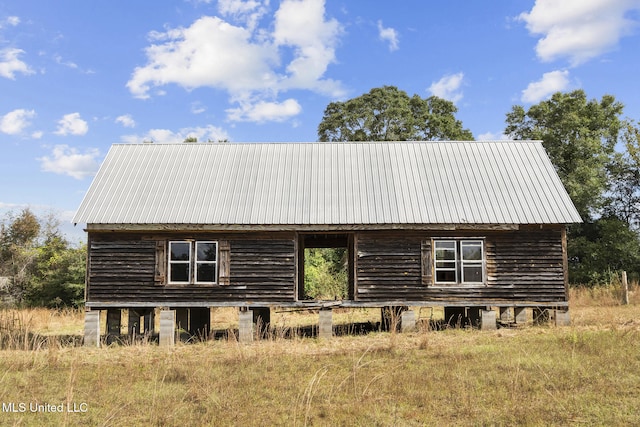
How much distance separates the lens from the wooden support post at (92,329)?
59.6 ft

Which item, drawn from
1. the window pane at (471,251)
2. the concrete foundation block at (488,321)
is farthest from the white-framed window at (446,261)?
the concrete foundation block at (488,321)

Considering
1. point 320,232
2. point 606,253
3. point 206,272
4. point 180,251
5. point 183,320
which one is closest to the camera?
point 206,272

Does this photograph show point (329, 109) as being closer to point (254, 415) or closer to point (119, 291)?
point (119, 291)

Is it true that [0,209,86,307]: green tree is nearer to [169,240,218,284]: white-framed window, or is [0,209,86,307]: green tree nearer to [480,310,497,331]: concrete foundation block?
[169,240,218,284]: white-framed window

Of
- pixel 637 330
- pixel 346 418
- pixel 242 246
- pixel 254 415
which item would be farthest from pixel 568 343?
pixel 242 246

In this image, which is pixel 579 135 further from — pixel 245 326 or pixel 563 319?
pixel 245 326

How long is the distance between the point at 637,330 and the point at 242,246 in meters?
12.7

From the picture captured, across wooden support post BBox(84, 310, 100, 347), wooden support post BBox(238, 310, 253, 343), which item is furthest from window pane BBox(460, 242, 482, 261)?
wooden support post BBox(84, 310, 100, 347)

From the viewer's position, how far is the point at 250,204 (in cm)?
1917

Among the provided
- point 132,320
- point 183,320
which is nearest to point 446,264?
point 183,320

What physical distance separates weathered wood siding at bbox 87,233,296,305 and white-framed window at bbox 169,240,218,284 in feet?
0.71

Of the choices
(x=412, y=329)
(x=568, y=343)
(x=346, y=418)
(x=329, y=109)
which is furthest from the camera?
(x=329, y=109)

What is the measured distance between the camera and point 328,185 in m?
20.4

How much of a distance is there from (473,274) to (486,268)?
52 cm
